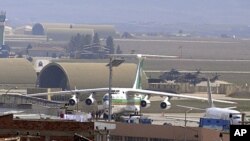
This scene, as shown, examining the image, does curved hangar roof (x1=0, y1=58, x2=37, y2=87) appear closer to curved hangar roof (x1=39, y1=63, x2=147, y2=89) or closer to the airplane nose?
curved hangar roof (x1=39, y1=63, x2=147, y2=89)

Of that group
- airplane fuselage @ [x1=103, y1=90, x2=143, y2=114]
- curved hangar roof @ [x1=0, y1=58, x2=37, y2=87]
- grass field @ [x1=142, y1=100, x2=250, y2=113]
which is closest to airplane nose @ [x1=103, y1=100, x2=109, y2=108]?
airplane fuselage @ [x1=103, y1=90, x2=143, y2=114]

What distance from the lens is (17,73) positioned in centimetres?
13188

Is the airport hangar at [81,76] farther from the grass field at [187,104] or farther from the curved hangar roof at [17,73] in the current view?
the grass field at [187,104]

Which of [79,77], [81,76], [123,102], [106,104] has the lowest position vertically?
[106,104]

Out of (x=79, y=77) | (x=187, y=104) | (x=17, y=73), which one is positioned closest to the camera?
(x=187, y=104)

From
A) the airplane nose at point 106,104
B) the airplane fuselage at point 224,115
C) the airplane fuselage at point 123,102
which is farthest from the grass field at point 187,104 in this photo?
the airplane fuselage at point 224,115

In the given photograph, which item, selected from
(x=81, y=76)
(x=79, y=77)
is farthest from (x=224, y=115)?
(x=81, y=76)

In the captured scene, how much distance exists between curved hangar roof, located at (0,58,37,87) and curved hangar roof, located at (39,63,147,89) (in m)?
8.58

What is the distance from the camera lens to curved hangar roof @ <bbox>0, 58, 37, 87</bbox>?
131 meters

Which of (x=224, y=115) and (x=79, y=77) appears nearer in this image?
(x=224, y=115)

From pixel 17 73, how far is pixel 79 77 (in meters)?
12.9

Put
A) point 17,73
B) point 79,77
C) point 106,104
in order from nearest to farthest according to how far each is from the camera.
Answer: point 106,104, point 79,77, point 17,73

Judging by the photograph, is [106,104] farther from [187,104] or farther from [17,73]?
[17,73]

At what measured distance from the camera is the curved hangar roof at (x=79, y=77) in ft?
392
